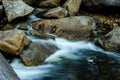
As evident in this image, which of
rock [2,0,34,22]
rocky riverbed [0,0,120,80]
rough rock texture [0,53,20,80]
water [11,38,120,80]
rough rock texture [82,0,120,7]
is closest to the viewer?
rough rock texture [0,53,20,80]

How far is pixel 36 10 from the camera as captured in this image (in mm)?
8164

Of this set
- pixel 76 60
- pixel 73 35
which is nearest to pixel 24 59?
pixel 76 60

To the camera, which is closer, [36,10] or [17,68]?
[17,68]

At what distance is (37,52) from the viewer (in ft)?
19.2

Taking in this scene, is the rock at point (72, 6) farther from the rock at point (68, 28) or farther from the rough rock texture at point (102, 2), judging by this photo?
the rock at point (68, 28)

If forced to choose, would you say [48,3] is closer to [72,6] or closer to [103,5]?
[72,6]

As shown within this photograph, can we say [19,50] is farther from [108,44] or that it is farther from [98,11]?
[98,11]

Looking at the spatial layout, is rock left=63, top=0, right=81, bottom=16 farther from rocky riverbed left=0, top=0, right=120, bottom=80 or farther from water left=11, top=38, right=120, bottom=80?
water left=11, top=38, right=120, bottom=80

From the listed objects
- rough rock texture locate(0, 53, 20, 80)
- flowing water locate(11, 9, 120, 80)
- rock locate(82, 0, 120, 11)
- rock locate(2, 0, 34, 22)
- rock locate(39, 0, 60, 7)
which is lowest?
flowing water locate(11, 9, 120, 80)

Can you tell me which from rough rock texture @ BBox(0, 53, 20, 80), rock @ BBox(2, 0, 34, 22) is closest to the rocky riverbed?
rock @ BBox(2, 0, 34, 22)

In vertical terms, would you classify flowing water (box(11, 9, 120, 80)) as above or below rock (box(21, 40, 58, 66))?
below

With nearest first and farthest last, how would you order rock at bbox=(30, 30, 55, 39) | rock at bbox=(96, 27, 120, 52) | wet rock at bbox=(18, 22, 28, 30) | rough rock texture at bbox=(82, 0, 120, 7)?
rock at bbox=(96, 27, 120, 52) < rock at bbox=(30, 30, 55, 39) < wet rock at bbox=(18, 22, 28, 30) < rough rock texture at bbox=(82, 0, 120, 7)

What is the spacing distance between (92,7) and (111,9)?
63cm

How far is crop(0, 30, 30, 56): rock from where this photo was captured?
548 cm
